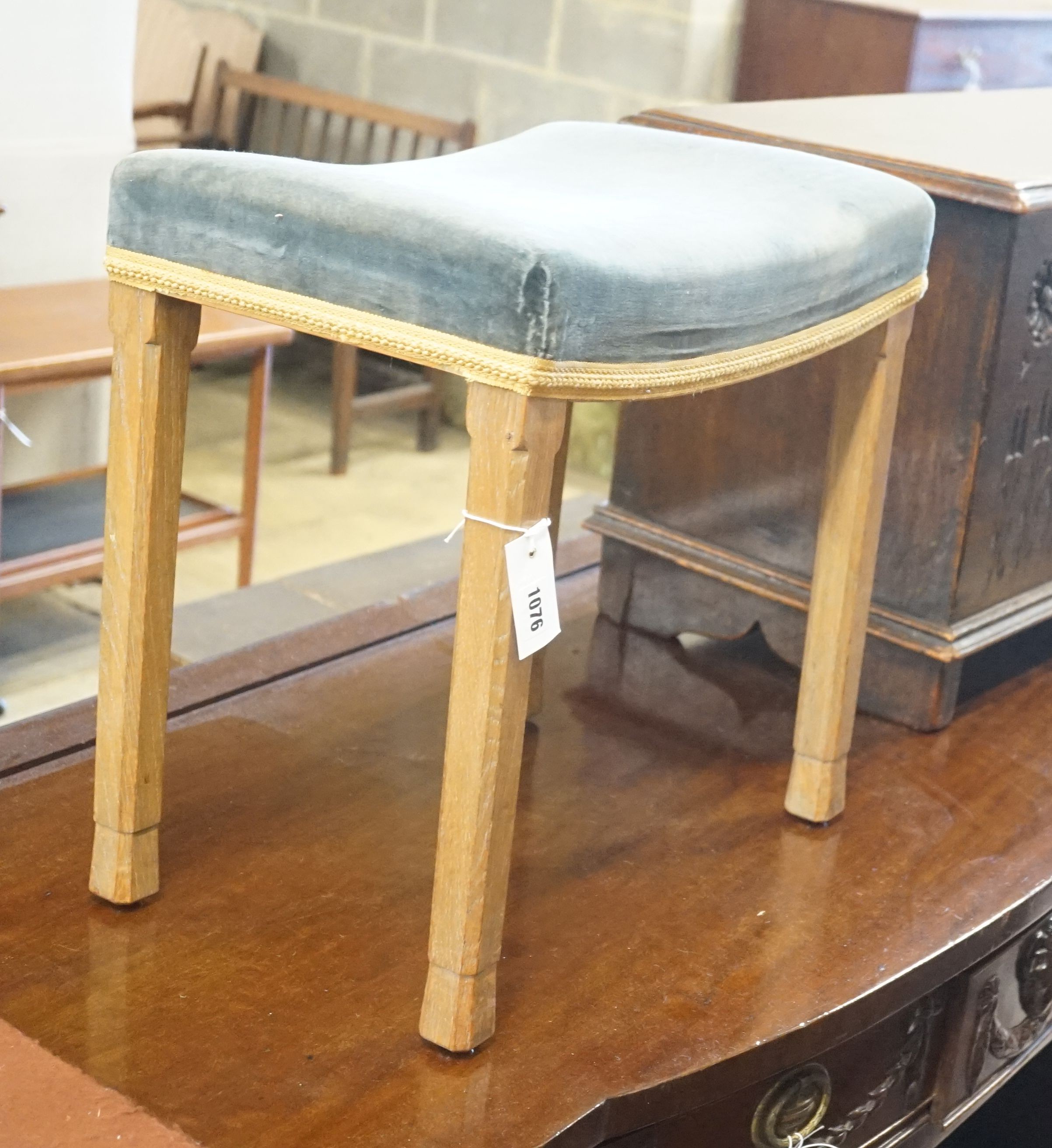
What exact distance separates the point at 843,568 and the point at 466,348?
449 millimetres

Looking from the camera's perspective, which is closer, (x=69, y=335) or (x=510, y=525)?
(x=510, y=525)

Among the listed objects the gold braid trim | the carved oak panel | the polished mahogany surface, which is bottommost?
the carved oak panel

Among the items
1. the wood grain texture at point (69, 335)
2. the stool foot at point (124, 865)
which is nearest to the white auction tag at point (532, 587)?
the stool foot at point (124, 865)

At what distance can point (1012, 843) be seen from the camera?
1186mm

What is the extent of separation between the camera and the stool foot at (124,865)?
0.99 meters

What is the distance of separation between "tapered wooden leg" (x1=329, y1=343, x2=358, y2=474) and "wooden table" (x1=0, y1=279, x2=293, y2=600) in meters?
0.70

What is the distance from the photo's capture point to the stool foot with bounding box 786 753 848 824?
3.86 ft

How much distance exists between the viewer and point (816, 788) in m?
1.18

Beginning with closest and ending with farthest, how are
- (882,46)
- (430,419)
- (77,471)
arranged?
(77,471)
(882,46)
(430,419)

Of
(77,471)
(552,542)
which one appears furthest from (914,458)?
(77,471)

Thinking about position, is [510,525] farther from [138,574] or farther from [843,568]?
[843,568]

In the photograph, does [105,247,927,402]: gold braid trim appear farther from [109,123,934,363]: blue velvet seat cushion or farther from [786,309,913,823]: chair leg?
[786,309,913,823]: chair leg

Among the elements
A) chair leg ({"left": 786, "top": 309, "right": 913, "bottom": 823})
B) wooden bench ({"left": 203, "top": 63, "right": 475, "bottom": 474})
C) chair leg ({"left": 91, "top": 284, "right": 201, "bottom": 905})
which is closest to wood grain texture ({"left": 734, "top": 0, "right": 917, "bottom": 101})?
wooden bench ({"left": 203, "top": 63, "right": 475, "bottom": 474})

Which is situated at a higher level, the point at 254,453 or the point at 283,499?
the point at 254,453
